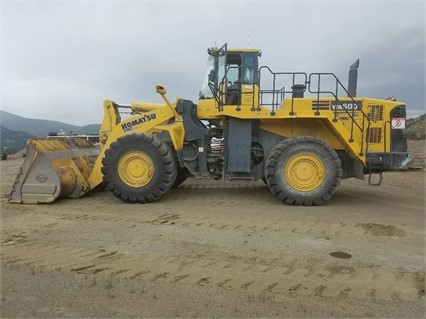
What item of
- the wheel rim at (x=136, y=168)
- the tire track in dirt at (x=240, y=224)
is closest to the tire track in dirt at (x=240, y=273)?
the tire track in dirt at (x=240, y=224)

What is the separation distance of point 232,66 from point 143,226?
4.10m

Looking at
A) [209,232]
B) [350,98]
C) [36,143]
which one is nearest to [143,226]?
[209,232]

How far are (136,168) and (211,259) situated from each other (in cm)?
375

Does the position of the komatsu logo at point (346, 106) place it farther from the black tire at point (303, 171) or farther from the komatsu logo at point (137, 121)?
the komatsu logo at point (137, 121)

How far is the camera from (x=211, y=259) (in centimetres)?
480

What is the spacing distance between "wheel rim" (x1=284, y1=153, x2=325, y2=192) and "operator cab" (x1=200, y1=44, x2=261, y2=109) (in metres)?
1.38

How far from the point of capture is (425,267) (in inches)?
185

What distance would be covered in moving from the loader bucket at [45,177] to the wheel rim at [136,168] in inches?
38.7

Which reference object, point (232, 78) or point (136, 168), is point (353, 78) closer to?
point (232, 78)

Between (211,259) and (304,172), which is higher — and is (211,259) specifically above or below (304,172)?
below

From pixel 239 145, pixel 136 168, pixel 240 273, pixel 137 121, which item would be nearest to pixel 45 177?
pixel 136 168

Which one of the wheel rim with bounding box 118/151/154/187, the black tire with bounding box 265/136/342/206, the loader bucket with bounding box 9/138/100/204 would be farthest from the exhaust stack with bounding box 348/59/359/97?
the loader bucket with bounding box 9/138/100/204

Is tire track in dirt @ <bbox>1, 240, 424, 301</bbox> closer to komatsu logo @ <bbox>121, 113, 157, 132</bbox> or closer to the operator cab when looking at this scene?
komatsu logo @ <bbox>121, 113, 157, 132</bbox>

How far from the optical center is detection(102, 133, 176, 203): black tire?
8.08m
